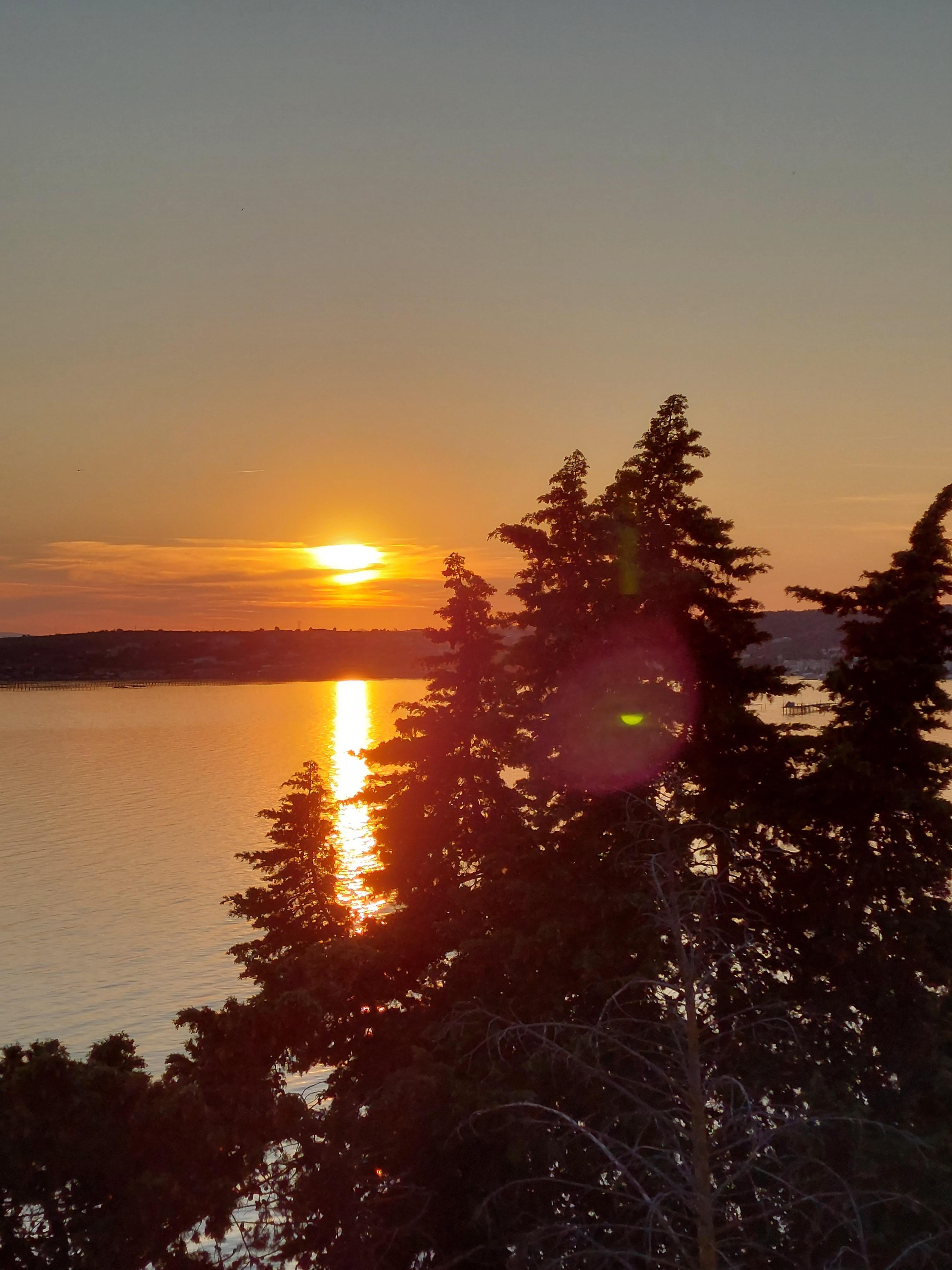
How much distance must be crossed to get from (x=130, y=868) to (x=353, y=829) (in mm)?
13517

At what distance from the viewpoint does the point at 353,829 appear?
62344mm

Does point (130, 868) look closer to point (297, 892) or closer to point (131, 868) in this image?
point (131, 868)

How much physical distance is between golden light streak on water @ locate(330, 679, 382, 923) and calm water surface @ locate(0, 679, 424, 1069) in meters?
0.29

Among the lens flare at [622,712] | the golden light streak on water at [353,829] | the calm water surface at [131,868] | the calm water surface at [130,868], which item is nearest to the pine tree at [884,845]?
the calm water surface at [131,868]

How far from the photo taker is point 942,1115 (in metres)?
17.6

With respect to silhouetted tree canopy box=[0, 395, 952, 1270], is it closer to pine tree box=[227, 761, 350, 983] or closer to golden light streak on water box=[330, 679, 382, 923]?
pine tree box=[227, 761, 350, 983]

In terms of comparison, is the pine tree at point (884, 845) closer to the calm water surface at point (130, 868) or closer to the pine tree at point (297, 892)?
the pine tree at point (297, 892)

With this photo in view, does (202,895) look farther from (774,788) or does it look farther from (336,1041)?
(774,788)

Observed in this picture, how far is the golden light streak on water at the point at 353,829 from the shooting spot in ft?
98.1

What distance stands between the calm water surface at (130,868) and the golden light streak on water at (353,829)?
29 cm

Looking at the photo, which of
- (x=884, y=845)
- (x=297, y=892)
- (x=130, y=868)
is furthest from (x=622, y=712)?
(x=130, y=868)

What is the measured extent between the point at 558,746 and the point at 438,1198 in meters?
8.82

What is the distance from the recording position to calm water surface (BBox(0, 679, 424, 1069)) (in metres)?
35.5

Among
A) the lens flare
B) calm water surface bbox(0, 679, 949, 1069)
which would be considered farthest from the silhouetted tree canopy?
calm water surface bbox(0, 679, 949, 1069)
